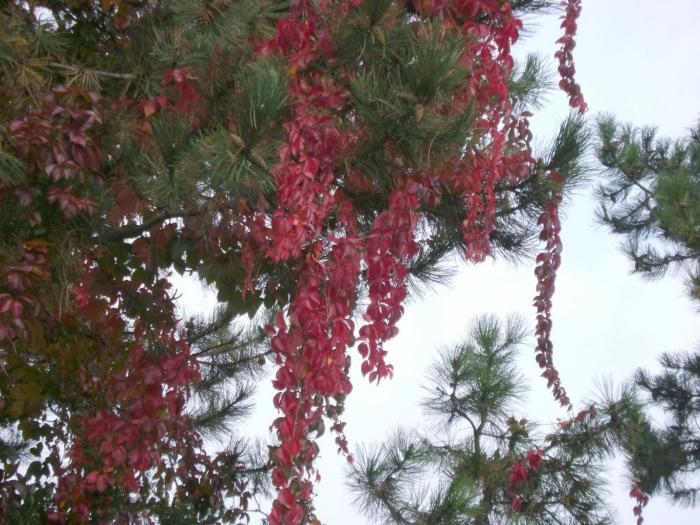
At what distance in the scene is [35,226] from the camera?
1.38 m

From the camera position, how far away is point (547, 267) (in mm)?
1759

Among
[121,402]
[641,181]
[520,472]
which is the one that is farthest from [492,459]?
[641,181]

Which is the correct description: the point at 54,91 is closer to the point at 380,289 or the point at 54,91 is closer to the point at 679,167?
the point at 380,289

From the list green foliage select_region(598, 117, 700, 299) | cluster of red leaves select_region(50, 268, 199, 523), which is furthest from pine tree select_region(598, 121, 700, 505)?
cluster of red leaves select_region(50, 268, 199, 523)

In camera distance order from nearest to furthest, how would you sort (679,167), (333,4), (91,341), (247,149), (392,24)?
1. (247,149)
2. (392,24)
3. (333,4)
4. (91,341)
5. (679,167)

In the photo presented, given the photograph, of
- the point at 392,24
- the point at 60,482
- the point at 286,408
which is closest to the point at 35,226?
the point at 286,408

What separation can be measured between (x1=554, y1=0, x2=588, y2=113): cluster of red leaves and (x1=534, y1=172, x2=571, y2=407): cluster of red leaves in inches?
9.0

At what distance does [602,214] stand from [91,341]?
9.71 feet

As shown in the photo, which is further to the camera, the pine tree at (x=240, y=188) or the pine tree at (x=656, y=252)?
the pine tree at (x=656, y=252)

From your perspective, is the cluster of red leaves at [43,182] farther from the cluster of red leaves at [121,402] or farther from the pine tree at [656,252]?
the pine tree at [656,252]

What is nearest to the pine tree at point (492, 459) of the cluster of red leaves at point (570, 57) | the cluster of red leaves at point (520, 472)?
the cluster of red leaves at point (520, 472)

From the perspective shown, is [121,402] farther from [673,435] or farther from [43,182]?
[673,435]

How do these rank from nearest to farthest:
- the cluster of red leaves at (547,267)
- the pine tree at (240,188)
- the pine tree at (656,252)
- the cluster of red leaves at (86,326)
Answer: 1. the pine tree at (240,188)
2. the cluster of red leaves at (86,326)
3. the cluster of red leaves at (547,267)
4. the pine tree at (656,252)

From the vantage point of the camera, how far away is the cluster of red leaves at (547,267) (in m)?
1.71
